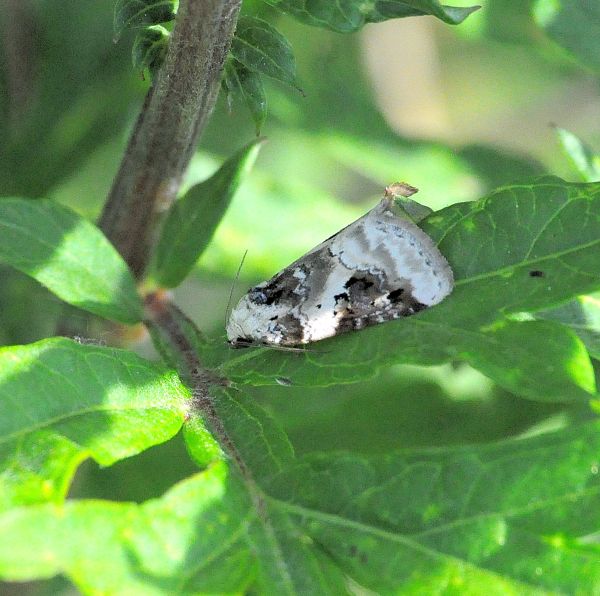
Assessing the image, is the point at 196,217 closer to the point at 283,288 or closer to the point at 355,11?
the point at 283,288

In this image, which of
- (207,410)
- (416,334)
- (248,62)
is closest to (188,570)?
(207,410)

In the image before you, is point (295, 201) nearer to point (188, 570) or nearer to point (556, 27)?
point (556, 27)

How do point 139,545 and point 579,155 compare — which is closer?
point 139,545

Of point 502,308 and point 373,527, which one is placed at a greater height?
point 502,308

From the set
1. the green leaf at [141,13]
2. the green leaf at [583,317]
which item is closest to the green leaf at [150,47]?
the green leaf at [141,13]

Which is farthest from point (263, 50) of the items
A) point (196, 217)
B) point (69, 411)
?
point (69, 411)

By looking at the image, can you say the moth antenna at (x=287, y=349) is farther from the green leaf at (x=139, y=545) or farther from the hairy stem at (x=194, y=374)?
the green leaf at (x=139, y=545)

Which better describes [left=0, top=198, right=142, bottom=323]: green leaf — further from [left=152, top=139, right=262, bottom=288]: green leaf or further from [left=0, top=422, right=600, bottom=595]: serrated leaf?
[left=0, top=422, right=600, bottom=595]: serrated leaf
